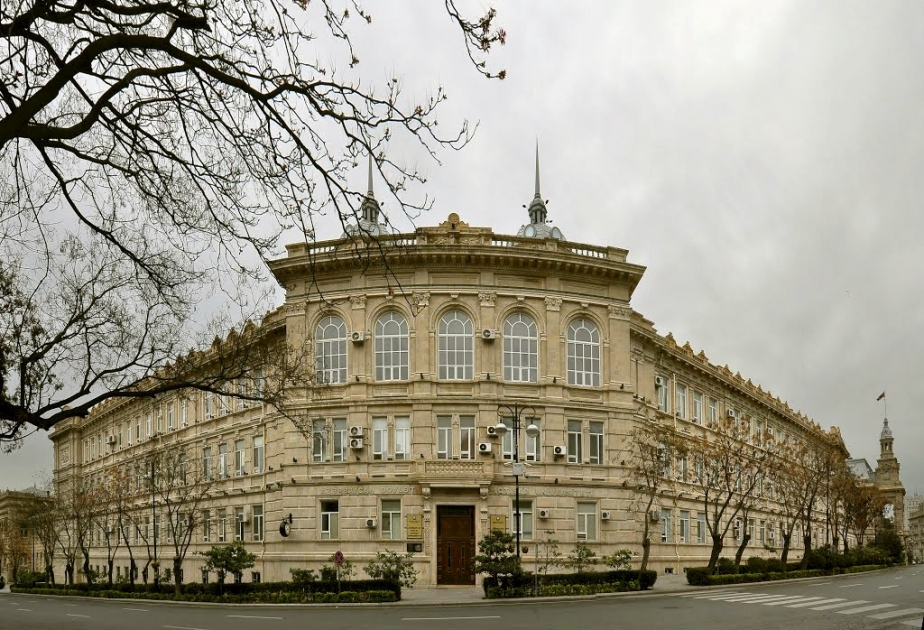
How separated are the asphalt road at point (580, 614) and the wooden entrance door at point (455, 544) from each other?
9.97 meters

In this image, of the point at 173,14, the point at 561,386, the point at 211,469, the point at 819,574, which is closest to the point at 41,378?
the point at 173,14

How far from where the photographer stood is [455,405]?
4184 centimetres

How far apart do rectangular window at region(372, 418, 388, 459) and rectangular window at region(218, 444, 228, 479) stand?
13.0 m

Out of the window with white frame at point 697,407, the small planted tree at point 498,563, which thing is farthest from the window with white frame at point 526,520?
the window with white frame at point 697,407

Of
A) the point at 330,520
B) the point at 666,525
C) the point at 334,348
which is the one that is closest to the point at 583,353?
the point at 334,348

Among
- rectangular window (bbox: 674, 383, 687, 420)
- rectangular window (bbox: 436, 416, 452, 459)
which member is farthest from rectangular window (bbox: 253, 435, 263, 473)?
rectangular window (bbox: 674, 383, 687, 420)

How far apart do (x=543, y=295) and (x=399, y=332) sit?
284 inches

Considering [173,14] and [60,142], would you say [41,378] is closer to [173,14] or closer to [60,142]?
[60,142]

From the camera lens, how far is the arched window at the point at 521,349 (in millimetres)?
42812

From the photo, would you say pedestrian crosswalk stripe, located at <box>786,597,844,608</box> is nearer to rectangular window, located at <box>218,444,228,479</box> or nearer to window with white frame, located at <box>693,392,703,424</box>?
window with white frame, located at <box>693,392,703,424</box>

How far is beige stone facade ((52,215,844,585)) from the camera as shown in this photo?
40.8m

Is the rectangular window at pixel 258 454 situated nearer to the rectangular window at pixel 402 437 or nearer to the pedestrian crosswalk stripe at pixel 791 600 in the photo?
the rectangular window at pixel 402 437

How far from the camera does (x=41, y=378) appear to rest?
15.3 meters

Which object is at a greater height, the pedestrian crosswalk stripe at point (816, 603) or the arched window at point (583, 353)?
A: the arched window at point (583, 353)
